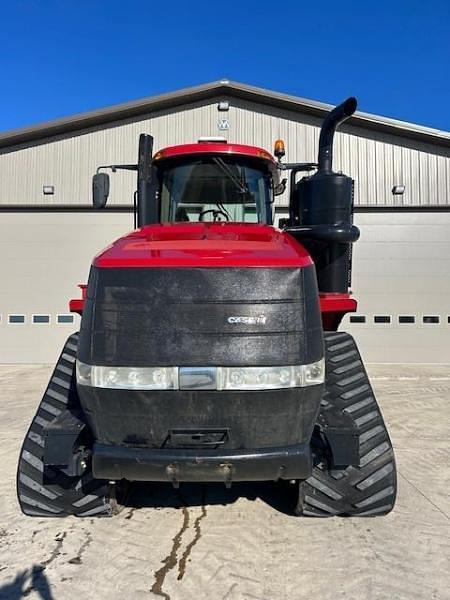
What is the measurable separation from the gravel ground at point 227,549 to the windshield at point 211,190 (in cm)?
228

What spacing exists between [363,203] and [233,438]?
959 cm

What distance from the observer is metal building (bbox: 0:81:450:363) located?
1116 centimetres

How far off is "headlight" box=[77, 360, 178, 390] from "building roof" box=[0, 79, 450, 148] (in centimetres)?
954

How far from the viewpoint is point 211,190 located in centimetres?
426

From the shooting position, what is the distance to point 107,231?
11.5 m

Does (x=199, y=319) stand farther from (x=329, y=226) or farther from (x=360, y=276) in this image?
(x=360, y=276)

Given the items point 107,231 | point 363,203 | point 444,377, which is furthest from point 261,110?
point 444,377

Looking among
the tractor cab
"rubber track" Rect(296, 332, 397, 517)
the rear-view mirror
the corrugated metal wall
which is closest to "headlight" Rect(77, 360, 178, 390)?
"rubber track" Rect(296, 332, 397, 517)

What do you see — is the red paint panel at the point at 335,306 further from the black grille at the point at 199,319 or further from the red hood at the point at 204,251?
the black grille at the point at 199,319

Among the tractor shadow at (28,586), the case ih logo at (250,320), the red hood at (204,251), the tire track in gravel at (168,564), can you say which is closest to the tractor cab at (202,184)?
the red hood at (204,251)

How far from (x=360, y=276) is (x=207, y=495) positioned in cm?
831

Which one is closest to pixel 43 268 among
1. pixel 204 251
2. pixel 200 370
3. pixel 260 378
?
pixel 204 251

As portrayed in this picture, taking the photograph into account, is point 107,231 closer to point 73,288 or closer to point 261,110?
point 73,288

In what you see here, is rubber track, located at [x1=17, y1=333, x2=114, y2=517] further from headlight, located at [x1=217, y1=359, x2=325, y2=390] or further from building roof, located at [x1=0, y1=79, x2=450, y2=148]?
building roof, located at [x1=0, y1=79, x2=450, y2=148]
